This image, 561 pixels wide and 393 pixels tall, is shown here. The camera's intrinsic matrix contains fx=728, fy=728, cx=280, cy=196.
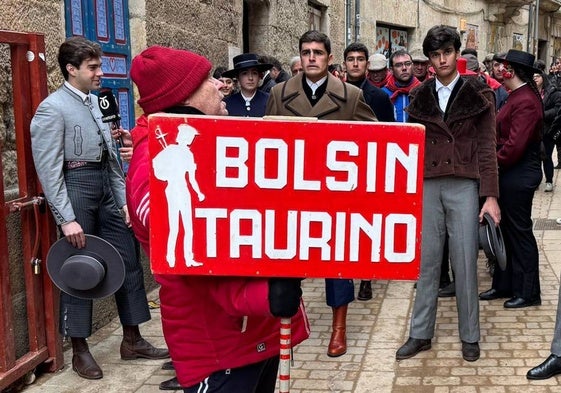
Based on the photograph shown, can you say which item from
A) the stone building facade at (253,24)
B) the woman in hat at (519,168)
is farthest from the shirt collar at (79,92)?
the woman in hat at (519,168)

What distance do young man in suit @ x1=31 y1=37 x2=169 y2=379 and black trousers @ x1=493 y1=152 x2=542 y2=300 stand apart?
104 inches

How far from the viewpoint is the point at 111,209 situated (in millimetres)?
4422

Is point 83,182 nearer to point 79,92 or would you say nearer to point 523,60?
point 79,92

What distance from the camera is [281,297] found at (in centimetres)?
190

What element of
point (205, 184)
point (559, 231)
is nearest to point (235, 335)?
point (205, 184)

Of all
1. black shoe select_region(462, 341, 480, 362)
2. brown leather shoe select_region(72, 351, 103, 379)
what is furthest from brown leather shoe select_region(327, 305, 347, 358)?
brown leather shoe select_region(72, 351, 103, 379)

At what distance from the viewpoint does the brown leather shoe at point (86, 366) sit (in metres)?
4.23

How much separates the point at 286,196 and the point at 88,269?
6.62 ft

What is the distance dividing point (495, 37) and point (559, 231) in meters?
16.0

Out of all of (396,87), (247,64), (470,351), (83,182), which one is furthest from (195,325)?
(396,87)

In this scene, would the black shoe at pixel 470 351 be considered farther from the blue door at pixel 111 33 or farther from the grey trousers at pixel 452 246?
the blue door at pixel 111 33

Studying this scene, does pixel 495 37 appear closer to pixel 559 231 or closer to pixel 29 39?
pixel 559 231

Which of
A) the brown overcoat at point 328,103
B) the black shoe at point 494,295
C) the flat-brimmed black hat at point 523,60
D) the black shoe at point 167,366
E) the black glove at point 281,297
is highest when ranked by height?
the flat-brimmed black hat at point 523,60

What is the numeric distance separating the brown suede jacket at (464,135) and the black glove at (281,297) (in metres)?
2.47
